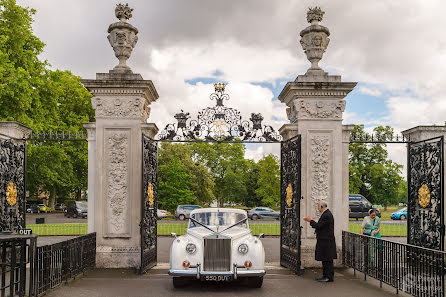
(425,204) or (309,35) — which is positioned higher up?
(309,35)

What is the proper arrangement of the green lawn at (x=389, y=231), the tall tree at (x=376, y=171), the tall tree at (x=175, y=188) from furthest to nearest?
the tall tree at (x=376, y=171) → the tall tree at (x=175, y=188) → the green lawn at (x=389, y=231)

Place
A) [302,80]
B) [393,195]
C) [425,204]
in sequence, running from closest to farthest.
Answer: [425,204]
[302,80]
[393,195]

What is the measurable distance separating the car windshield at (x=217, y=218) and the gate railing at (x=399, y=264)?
270cm

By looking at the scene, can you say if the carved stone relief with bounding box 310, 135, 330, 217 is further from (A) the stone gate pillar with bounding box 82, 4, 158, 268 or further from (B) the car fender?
(A) the stone gate pillar with bounding box 82, 4, 158, 268

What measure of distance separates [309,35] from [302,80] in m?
1.25

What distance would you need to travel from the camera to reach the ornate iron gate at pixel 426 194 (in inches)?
397

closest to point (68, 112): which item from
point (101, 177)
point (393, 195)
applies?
point (101, 177)

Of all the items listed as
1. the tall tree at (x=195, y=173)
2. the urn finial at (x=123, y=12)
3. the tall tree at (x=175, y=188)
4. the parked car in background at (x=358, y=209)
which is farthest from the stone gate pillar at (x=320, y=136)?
the tall tree at (x=195, y=173)

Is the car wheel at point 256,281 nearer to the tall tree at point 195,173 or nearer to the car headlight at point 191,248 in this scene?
the car headlight at point 191,248

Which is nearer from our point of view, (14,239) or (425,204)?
(14,239)

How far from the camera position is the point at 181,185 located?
38094mm

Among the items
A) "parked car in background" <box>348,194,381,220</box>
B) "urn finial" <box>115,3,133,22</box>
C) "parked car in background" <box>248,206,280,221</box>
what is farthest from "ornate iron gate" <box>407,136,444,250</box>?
"parked car in background" <box>248,206,280,221</box>

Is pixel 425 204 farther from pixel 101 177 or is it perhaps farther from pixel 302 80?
pixel 101 177

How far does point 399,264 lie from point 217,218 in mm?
3843
